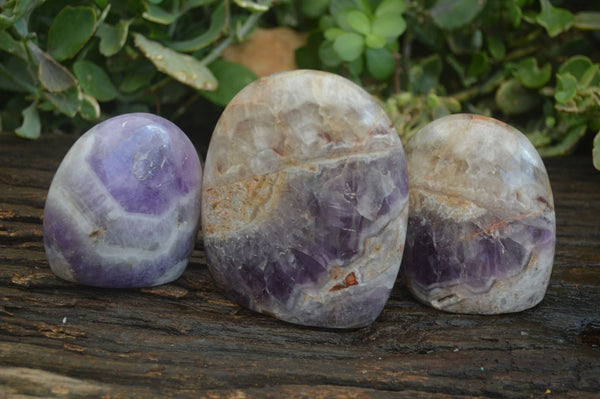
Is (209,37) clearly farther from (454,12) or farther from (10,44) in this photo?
(454,12)

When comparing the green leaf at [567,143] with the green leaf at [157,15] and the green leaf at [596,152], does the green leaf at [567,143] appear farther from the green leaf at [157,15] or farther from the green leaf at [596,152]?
the green leaf at [157,15]

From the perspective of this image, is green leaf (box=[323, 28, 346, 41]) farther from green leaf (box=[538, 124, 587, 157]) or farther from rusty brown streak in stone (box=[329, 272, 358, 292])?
rusty brown streak in stone (box=[329, 272, 358, 292])

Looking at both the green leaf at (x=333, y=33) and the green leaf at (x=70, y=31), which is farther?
the green leaf at (x=333, y=33)

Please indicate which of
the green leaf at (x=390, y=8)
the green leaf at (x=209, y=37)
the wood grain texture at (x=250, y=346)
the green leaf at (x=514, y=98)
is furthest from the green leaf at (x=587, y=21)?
the green leaf at (x=209, y=37)

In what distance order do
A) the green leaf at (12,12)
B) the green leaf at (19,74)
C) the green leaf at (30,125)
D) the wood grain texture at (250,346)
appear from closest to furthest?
1. the wood grain texture at (250,346)
2. the green leaf at (12,12)
3. the green leaf at (30,125)
4. the green leaf at (19,74)

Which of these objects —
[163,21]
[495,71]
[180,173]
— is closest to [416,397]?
[180,173]

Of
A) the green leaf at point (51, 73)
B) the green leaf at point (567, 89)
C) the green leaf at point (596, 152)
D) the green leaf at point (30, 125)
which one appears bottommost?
the green leaf at point (596, 152)

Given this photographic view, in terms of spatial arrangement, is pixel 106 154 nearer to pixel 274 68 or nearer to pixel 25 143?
pixel 25 143
